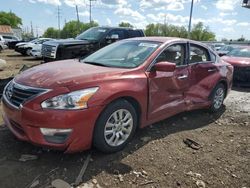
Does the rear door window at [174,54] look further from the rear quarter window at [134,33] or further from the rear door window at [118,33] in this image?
the rear quarter window at [134,33]

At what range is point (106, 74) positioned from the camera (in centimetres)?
367

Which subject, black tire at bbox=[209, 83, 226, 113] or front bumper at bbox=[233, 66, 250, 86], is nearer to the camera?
black tire at bbox=[209, 83, 226, 113]

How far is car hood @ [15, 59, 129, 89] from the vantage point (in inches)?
131

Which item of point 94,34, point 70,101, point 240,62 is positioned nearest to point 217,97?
point 70,101

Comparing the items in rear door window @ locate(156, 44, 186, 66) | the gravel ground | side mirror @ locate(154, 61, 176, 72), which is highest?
rear door window @ locate(156, 44, 186, 66)

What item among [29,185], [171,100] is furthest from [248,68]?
[29,185]

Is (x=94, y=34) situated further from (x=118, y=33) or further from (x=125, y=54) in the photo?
(x=125, y=54)

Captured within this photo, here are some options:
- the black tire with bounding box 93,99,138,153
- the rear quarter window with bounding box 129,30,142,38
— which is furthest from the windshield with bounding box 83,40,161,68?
the rear quarter window with bounding box 129,30,142,38

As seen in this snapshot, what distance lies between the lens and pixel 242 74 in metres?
9.22

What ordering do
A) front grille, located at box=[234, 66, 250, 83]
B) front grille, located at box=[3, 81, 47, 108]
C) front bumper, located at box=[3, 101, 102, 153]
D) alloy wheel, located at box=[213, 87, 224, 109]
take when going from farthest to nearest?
front grille, located at box=[234, 66, 250, 83] → alloy wheel, located at box=[213, 87, 224, 109] → front grille, located at box=[3, 81, 47, 108] → front bumper, located at box=[3, 101, 102, 153]

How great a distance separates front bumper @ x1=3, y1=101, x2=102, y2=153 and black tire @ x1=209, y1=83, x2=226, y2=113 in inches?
126

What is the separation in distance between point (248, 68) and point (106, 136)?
23.1ft

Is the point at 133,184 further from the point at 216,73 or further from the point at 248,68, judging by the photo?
the point at 248,68

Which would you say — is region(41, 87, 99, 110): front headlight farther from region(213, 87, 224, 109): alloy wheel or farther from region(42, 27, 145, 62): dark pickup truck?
region(42, 27, 145, 62): dark pickup truck
